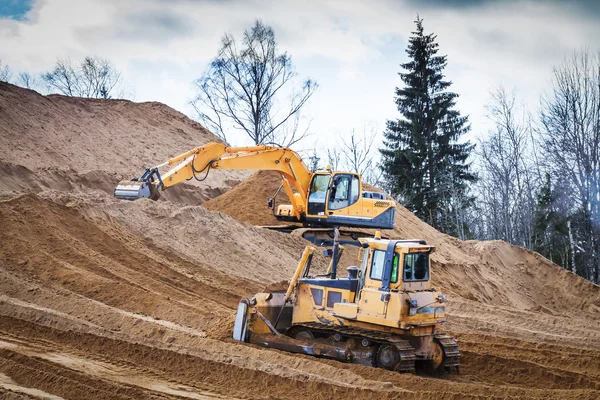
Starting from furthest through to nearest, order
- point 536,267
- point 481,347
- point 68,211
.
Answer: point 536,267, point 68,211, point 481,347

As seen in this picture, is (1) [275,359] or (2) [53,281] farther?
(2) [53,281]

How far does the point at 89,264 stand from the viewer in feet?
52.8

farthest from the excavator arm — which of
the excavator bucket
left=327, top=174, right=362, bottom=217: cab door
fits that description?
left=327, top=174, right=362, bottom=217: cab door

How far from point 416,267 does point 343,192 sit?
10224 millimetres

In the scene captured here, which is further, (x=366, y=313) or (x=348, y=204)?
(x=348, y=204)

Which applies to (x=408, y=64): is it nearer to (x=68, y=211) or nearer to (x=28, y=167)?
(x=28, y=167)

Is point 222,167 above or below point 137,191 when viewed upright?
above

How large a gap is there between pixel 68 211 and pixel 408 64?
24.4 m

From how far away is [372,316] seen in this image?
459 inches

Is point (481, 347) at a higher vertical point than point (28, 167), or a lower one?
lower

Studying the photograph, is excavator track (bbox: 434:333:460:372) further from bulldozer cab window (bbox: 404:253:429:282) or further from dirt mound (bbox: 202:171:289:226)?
dirt mound (bbox: 202:171:289:226)

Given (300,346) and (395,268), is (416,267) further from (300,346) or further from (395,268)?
(300,346)

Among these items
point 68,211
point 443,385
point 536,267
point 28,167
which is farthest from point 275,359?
point 536,267

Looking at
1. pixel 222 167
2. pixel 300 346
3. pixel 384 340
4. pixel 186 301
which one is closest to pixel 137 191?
pixel 222 167
